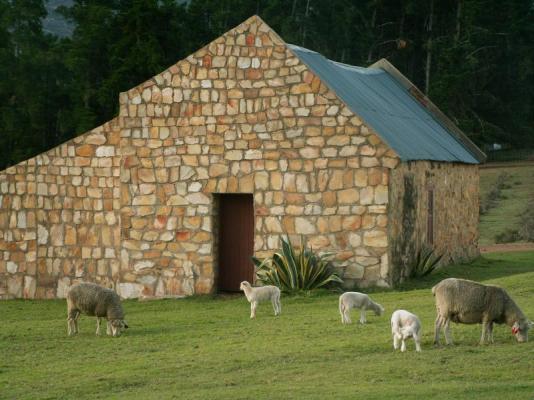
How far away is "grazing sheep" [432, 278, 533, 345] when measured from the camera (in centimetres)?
1520

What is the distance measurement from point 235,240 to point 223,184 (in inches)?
48.3

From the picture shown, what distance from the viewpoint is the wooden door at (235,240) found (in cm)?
2438

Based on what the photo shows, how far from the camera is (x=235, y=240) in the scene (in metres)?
24.5

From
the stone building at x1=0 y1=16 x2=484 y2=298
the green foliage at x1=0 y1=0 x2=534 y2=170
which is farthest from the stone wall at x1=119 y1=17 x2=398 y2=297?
the green foliage at x1=0 y1=0 x2=534 y2=170

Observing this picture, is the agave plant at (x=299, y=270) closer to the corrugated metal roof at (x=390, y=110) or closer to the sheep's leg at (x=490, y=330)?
the corrugated metal roof at (x=390, y=110)

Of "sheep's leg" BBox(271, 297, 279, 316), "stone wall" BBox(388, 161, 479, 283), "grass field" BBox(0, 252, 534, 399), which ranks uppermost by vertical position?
"stone wall" BBox(388, 161, 479, 283)

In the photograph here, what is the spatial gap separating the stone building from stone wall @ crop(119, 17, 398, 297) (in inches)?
1.0

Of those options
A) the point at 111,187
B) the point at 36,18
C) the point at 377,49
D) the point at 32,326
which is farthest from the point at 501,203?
the point at 32,326

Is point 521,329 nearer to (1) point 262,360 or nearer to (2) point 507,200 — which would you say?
(1) point 262,360

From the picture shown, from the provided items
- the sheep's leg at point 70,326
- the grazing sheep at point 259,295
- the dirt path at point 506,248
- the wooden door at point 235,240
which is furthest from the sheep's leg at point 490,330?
the dirt path at point 506,248

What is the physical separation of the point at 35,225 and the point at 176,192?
339cm

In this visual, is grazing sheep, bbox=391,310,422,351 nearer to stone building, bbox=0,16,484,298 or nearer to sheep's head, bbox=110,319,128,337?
sheep's head, bbox=110,319,128,337

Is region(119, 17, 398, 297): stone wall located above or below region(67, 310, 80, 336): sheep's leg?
above

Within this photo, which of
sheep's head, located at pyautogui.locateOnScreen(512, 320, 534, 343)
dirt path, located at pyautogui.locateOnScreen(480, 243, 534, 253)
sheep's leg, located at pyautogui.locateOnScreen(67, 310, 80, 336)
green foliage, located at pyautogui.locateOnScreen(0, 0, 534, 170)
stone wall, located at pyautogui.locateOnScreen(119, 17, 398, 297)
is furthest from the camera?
green foliage, located at pyautogui.locateOnScreen(0, 0, 534, 170)
